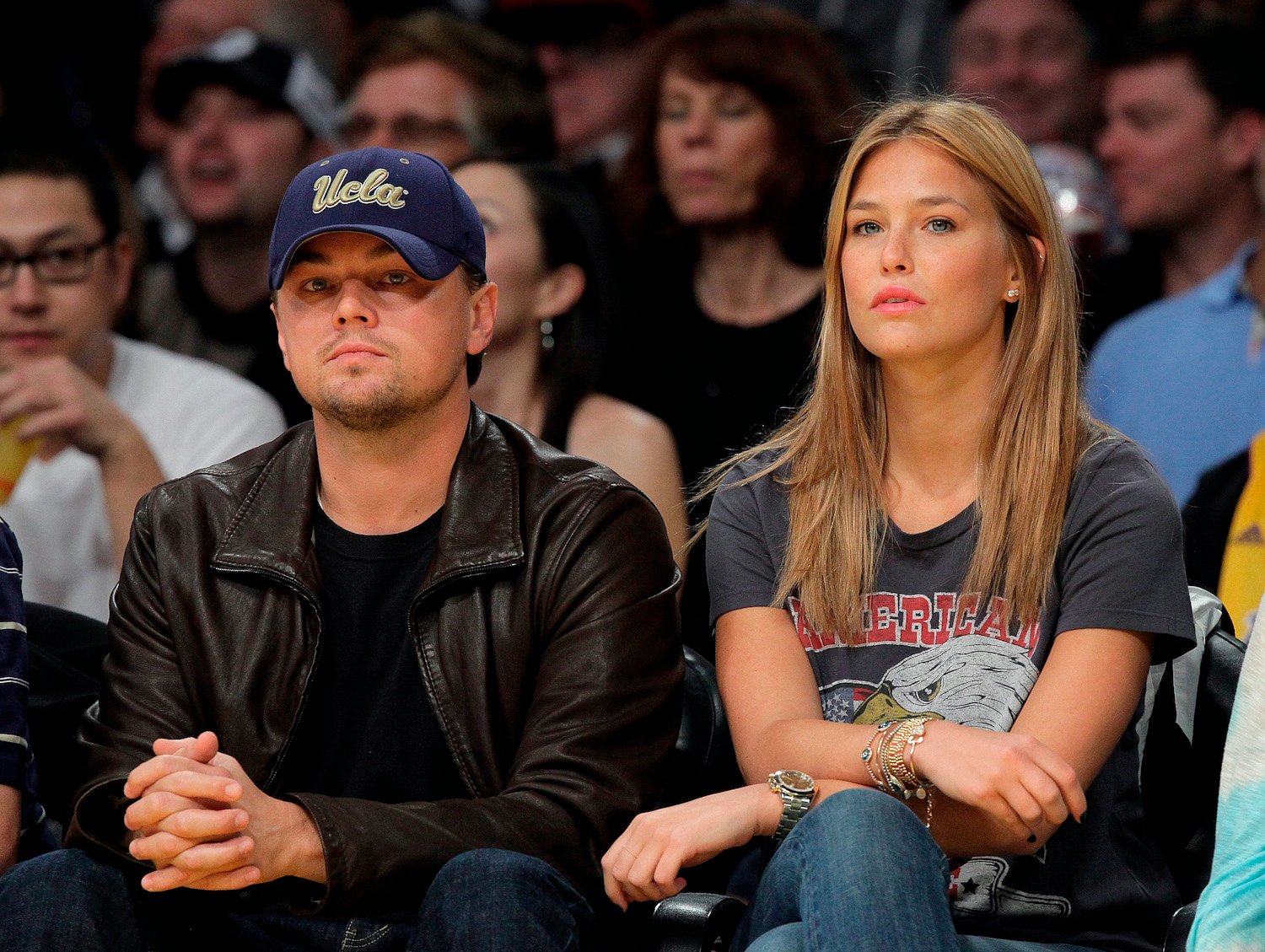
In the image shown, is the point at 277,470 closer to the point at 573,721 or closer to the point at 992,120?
the point at 573,721

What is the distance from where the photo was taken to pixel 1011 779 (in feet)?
6.82

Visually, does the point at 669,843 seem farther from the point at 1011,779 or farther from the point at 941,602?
the point at 941,602

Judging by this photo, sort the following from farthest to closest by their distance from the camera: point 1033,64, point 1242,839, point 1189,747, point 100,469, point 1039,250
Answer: point 1033,64 → point 100,469 → point 1039,250 → point 1189,747 → point 1242,839

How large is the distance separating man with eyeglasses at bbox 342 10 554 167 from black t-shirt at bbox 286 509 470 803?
2.43 meters

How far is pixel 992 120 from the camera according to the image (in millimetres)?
2605

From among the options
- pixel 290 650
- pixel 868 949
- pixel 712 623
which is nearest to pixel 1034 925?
pixel 868 949

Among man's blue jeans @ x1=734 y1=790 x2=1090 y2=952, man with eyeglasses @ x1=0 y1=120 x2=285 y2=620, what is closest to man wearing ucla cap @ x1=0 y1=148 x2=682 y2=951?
man's blue jeans @ x1=734 y1=790 x2=1090 y2=952

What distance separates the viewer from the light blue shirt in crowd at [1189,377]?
14.0 ft

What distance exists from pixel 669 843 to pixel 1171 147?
10.9ft

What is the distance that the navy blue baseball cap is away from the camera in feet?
8.04

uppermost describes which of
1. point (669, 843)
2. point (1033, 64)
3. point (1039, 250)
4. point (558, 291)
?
point (1033, 64)

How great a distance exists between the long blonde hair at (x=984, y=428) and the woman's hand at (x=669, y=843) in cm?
39

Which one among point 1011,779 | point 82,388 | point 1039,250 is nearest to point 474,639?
point 1011,779

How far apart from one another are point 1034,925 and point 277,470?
1269 millimetres
